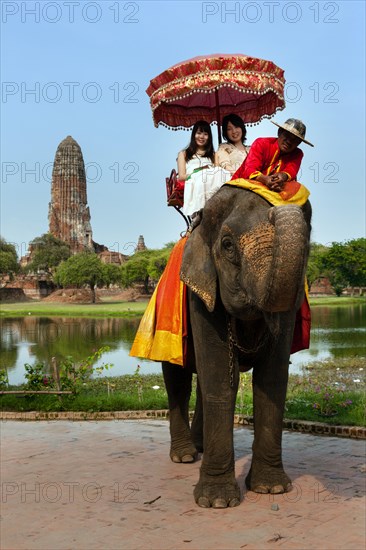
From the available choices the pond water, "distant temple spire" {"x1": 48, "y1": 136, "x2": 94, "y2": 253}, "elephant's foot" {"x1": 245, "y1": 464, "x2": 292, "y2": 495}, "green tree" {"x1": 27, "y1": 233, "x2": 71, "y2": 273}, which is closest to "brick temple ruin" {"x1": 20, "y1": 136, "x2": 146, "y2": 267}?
"distant temple spire" {"x1": 48, "y1": 136, "x2": 94, "y2": 253}

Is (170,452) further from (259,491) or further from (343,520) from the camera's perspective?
(343,520)

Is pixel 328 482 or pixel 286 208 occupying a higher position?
pixel 286 208

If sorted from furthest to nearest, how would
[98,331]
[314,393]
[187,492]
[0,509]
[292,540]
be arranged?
[98,331] → [314,393] → [187,492] → [0,509] → [292,540]

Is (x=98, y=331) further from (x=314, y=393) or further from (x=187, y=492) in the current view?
(x=187, y=492)

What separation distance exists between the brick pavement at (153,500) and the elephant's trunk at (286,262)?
1.44 metres

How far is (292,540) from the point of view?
161 inches

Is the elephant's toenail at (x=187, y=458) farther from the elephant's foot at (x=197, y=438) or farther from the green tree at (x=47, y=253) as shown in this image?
the green tree at (x=47, y=253)

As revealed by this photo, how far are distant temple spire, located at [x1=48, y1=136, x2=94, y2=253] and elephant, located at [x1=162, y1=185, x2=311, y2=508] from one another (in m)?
74.4

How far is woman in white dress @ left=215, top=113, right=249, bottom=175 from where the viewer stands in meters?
5.71

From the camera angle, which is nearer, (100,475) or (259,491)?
(259,491)

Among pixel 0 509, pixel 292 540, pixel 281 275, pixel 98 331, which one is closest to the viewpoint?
pixel 281 275

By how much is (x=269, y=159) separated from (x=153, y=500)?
253cm

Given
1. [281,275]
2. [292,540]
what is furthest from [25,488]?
[281,275]

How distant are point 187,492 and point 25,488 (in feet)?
4.05
